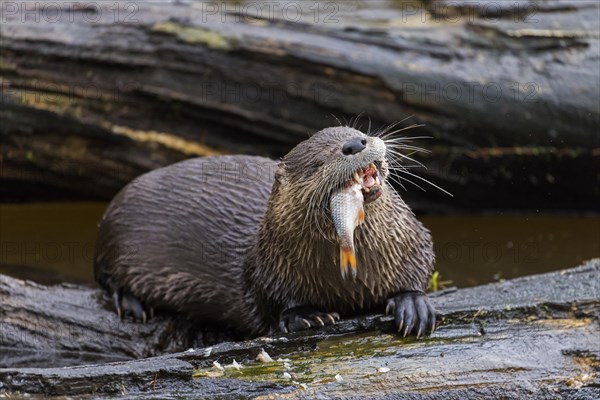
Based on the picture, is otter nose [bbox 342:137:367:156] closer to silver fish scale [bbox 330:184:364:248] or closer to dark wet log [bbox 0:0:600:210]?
silver fish scale [bbox 330:184:364:248]

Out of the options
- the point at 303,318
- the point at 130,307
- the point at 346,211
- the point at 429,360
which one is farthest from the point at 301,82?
the point at 429,360

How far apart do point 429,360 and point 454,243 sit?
269 centimetres

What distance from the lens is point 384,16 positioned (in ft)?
19.9

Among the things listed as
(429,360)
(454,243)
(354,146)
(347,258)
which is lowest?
(454,243)

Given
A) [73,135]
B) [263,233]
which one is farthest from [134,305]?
[73,135]

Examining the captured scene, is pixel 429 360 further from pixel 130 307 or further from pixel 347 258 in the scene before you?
pixel 130 307

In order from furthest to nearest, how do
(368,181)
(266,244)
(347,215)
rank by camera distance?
(266,244) → (368,181) → (347,215)

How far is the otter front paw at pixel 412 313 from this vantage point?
11.7ft

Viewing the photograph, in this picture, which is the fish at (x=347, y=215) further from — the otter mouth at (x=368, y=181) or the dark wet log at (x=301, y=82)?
the dark wet log at (x=301, y=82)

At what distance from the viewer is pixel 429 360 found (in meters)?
3.40

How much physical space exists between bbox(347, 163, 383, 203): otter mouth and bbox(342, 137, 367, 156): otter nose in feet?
0.22

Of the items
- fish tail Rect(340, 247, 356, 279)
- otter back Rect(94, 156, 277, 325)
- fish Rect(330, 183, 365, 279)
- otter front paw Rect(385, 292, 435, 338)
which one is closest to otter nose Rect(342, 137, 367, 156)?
fish Rect(330, 183, 365, 279)

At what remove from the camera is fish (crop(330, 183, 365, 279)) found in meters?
3.33

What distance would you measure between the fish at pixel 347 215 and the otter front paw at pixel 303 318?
1.08ft
